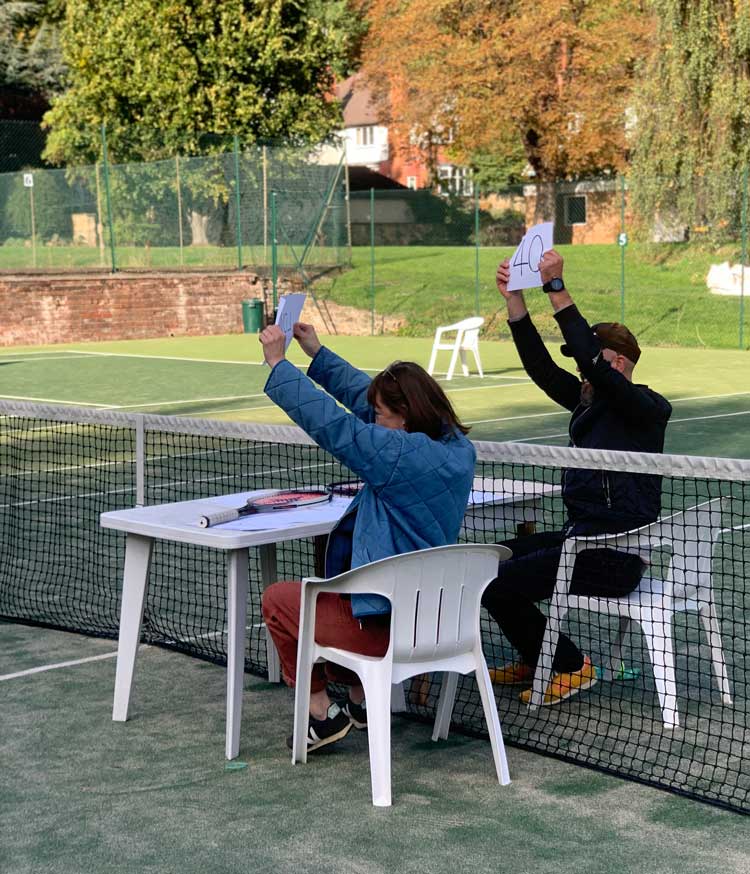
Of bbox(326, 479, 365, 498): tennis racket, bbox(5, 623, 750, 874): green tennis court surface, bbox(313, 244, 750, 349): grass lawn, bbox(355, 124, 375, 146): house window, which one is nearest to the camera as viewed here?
bbox(5, 623, 750, 874): green tennis court surface

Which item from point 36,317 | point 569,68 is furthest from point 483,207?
point 36,317

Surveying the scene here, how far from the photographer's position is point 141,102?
42344mm

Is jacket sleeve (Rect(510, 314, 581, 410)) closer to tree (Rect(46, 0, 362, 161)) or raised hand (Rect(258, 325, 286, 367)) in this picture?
raised hand (Rect(258, 325, 286, 367))

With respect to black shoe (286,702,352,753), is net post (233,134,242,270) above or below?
above

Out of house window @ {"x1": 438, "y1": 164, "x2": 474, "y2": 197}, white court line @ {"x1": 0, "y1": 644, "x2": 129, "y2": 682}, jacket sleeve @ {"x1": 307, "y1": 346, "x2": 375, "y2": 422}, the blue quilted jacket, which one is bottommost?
white court line @ {"x1": 0, "y1": 644, "x2": 129, "y2": 682}

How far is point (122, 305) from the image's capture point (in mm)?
30125

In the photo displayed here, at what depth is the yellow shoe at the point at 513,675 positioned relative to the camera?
18.1 feet

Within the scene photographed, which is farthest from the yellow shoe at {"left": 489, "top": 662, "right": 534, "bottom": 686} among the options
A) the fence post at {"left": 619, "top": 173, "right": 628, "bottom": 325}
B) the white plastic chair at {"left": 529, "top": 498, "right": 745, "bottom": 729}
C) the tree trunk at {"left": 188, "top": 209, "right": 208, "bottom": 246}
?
the tree trunk at {"left": 188, "top": 209, "right": 208, "bottom": 246}

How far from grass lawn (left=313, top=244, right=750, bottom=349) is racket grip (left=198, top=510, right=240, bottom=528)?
71.4ft

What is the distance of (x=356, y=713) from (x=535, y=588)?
83cm

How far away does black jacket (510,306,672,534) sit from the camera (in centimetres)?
517

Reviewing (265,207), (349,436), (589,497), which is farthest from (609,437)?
(265,207)

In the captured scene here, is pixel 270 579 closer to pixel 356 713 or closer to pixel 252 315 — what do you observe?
pixel 356 713

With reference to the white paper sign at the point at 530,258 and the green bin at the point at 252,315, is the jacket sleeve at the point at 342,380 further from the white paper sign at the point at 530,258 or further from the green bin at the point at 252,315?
the green bin at the point at 252,315
